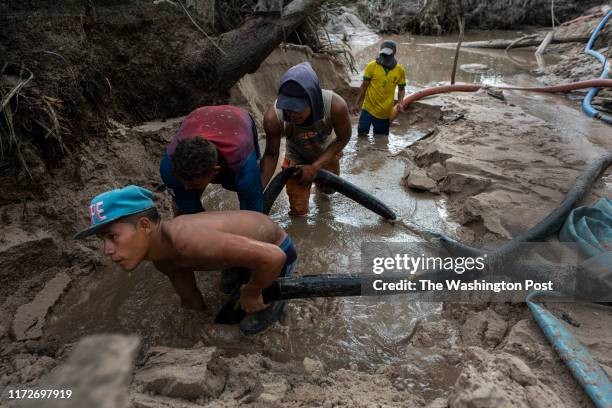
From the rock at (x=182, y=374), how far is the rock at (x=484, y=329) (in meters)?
1.44

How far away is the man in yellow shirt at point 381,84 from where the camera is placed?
559 cm

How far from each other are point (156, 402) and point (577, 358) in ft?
6.30

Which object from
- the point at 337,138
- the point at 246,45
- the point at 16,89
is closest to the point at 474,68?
the point at 246,45

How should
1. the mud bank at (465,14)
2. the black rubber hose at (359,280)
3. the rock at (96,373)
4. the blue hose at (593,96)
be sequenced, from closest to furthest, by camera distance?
the rock at (96,373) < the black rubber hose at (359,280) < the blue hose at (593,96) < the mud bank at (465,14)

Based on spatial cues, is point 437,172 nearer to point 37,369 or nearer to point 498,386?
point 498,386

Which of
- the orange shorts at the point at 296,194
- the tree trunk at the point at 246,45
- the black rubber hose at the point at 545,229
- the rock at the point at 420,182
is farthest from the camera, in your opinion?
the tree trunk at the point at 246,45

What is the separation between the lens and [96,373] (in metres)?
0.56

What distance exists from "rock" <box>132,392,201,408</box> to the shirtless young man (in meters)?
0.59

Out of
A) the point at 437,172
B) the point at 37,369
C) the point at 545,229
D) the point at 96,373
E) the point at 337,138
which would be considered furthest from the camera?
the point at 437,172

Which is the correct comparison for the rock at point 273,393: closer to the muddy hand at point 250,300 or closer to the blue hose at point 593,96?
the muddy hand at point 250,300

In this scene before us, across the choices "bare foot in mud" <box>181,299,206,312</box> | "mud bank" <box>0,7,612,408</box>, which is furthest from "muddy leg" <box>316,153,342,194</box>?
"bare foot in mud" <box>181,299,206,312</box>

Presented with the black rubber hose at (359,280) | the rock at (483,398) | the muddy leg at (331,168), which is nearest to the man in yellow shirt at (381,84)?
the muddy leg at (331,168)

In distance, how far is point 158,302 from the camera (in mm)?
2721

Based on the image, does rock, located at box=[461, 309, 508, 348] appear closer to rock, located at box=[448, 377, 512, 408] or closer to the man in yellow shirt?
rock, located at box=[448, 377, 512, 408]
